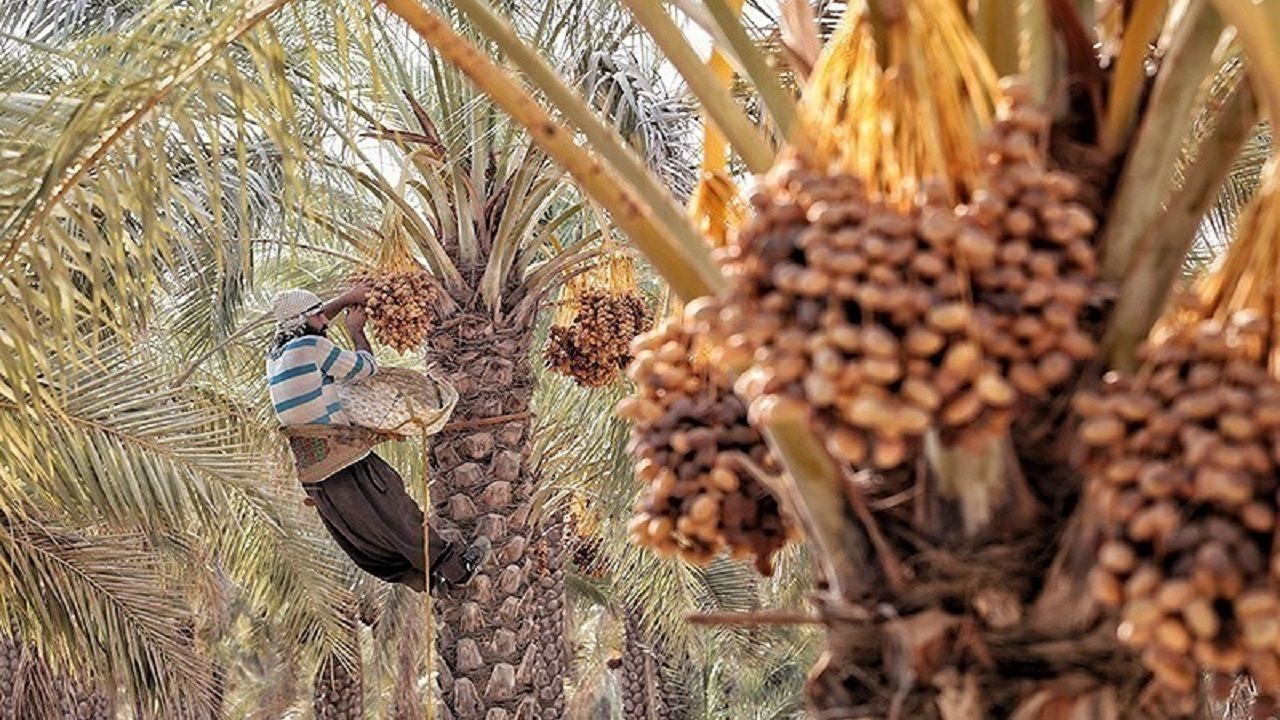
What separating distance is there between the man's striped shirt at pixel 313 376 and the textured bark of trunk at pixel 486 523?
1422 millimetres

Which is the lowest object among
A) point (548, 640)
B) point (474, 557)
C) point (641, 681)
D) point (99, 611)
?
point (641, 681)

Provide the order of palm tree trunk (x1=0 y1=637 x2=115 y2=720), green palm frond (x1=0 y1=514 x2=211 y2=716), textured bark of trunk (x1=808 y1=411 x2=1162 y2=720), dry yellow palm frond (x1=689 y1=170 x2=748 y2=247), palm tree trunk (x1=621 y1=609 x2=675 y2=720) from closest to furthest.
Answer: textured bark of trunk (x1=808 y1=411 x2=1162 y2=720)
dry yellow palm frond (x1=689 y1=170 x2=748 y2=247)
green palm frond (x1=0 y1=514 x2=211 y2=716)
palm tree trunk (x1=0 y1=637 x2=115 y2=720)
palm tree trunk (x1=621 y1=609 x2=675 y2=720)

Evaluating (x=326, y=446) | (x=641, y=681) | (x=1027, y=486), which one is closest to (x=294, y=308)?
(x=326, y=446)

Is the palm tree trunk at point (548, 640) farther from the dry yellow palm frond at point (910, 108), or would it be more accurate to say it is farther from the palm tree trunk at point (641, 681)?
the dry yellow palm frond at point (910, 108)

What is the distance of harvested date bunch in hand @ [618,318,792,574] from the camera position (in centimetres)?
244

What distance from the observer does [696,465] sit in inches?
96.7

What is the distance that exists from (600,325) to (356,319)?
1.24m

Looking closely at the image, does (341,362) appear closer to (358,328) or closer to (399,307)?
(358,328)

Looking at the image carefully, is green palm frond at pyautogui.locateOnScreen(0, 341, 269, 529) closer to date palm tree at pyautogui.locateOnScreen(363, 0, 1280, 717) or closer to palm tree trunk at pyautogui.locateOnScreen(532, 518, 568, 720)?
palm tree trunk at pyautogui.locateOnScreen(532, 518, 568, 720)

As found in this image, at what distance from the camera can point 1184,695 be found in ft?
7.25

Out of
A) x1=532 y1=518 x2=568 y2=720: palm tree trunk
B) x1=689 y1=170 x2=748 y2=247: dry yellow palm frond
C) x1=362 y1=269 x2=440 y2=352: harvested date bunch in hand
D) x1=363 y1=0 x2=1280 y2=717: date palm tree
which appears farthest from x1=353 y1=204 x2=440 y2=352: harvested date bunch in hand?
x1=363 y1=0 x2=1280 y2=717: date palm tree

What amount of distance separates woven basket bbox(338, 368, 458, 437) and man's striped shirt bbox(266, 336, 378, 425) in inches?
2.2

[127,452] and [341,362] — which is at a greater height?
[127,452]

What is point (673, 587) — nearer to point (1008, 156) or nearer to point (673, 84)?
point (673, 84)
